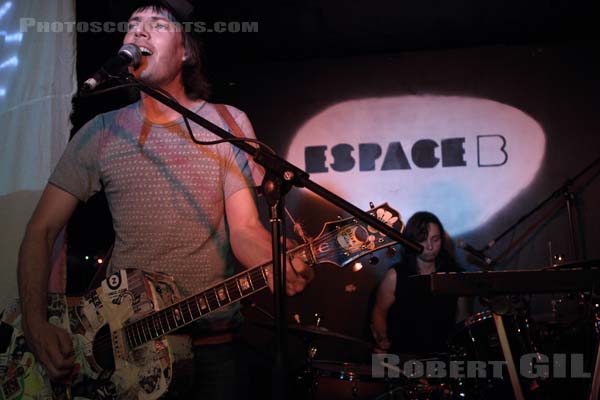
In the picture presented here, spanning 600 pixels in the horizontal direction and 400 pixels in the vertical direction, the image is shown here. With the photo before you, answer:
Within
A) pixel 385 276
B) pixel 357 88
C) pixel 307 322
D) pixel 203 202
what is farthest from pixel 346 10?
pixel 203 202

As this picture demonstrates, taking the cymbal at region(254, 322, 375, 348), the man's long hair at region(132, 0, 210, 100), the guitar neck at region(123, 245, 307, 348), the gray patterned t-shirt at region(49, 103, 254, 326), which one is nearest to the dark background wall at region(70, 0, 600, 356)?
the cymbal at region(254, 322, 375, 348)

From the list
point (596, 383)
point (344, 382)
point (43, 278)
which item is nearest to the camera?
point (43, 278)

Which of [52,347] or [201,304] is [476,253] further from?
[52,347]

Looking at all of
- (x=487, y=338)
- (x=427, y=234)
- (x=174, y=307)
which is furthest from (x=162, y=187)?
(x=427, y=234)

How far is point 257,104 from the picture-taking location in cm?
655

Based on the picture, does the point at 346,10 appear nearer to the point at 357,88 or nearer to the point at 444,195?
the point at 357,88

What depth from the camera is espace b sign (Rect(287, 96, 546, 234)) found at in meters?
6.09

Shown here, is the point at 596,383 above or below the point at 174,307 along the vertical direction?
below

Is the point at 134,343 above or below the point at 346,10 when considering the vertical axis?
below

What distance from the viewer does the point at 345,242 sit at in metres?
2.36

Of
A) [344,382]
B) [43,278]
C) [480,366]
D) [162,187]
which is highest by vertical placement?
[162,187]

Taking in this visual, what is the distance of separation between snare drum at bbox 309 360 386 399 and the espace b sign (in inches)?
86.6

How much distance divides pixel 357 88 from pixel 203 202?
4032 millimetres

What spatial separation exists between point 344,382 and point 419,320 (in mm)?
1933
